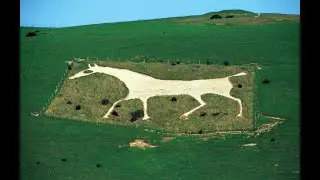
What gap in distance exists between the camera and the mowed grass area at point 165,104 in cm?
5303

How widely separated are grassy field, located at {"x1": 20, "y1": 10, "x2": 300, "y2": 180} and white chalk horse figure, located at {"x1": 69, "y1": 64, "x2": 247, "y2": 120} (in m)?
3.41

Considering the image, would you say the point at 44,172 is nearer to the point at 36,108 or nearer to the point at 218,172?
the point at 218,172

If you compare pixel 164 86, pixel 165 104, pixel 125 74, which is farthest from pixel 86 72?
pixel 165 104

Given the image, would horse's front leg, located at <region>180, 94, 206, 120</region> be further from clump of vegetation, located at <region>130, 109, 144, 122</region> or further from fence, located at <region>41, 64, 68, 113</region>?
fence, located at <region>41, 64, 68, 113</region>

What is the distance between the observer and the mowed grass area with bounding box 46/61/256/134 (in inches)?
2088

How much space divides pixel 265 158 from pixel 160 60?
28119 millimetres

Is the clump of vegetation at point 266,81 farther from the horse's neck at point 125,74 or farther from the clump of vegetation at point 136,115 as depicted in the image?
the clump of vegetation at point 136,115

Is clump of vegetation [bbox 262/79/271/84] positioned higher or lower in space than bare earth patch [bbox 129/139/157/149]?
higher

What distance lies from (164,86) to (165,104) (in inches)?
164

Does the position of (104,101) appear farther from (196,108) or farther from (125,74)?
(196,108)

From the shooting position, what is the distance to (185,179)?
38.9 meters

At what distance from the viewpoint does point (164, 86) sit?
60.9 m

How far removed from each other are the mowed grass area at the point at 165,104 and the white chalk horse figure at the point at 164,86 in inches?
22.3

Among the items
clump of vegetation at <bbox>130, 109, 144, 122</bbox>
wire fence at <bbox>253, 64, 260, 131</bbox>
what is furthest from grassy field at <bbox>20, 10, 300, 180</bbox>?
clump of vegetation at <bbox>130, 109, 144, 122</bbox>
